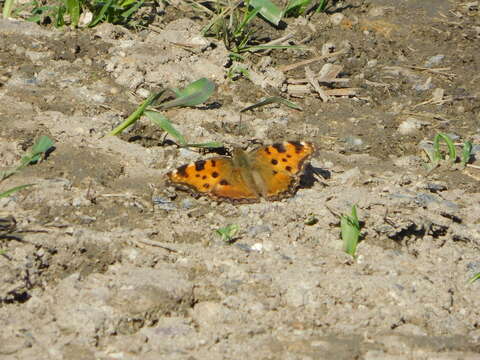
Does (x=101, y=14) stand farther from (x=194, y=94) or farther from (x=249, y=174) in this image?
(x=249, y=174)

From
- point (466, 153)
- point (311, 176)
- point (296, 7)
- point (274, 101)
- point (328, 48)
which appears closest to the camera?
point (311, 176)

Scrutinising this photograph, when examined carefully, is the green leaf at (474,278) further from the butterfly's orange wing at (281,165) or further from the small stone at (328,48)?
the small stone at (328,48)

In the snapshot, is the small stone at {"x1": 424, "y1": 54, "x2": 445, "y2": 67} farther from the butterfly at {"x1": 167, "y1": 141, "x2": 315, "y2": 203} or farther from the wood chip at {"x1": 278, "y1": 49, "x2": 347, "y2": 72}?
the butterfly at {"x1": 167, "y1": 141, "x2": 315, "y2": 203}

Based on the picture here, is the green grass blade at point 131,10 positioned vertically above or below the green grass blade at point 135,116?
above

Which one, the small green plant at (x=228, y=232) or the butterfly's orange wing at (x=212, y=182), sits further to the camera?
the butterfly's orange wing at (x=212, y=182)

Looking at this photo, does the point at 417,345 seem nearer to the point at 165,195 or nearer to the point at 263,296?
the point at 263,296

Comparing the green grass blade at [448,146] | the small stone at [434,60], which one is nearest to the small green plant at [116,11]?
the small stone at [434,60]

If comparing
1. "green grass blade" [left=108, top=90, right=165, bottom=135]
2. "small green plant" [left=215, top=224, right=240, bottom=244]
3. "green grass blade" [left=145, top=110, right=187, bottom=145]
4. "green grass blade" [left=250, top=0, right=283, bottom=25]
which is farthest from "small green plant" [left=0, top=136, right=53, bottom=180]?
"green grass blade" [left=250, top=0, right=283, bottom=25]

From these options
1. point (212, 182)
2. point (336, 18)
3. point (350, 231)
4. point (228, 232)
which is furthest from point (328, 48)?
point (228, 232)
